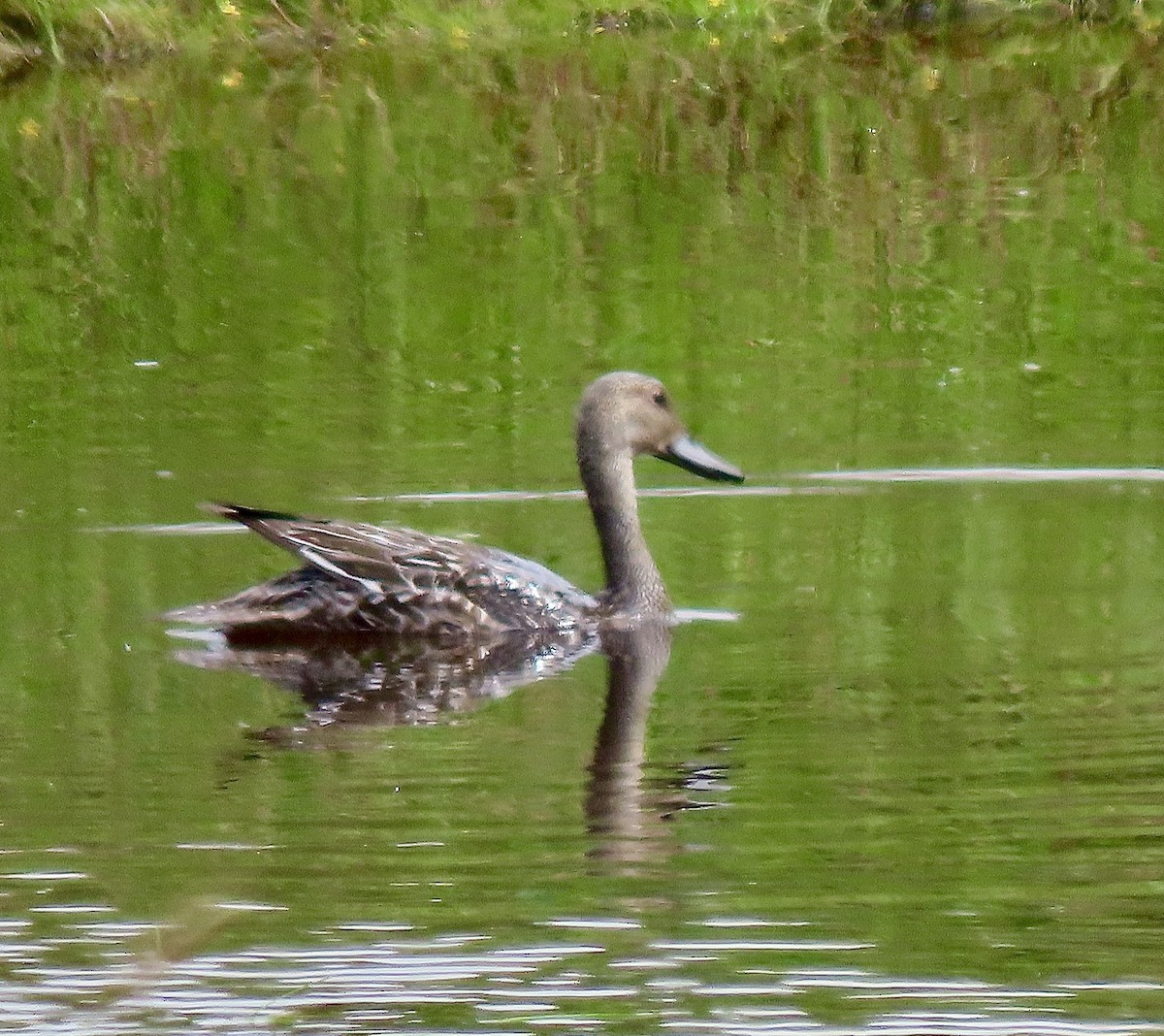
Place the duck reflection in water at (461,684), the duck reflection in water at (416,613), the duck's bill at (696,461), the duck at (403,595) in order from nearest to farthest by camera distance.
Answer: the duck reflection in water at (461,684) < the duck reflection in water at (416,613) < the duck at (403,595) < the duck's bill at (696,461)

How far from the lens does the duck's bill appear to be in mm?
8781

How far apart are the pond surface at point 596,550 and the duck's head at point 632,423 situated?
0.32 metres

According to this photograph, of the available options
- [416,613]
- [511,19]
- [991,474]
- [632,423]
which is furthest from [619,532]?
[511,19]

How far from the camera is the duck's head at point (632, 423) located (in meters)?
8.65

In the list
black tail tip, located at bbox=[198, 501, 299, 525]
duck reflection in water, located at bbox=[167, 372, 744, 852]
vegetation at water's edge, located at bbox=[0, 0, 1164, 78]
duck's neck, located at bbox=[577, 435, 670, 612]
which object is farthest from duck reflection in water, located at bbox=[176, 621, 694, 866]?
vegetation at water's edge, located at bbox=[0, 0, 1164, 78]

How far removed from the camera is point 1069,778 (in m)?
5.74

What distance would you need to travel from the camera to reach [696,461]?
8812mm

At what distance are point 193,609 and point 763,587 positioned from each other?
1.66 m

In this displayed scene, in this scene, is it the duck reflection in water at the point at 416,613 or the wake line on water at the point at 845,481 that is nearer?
the duck reflection in water at the point at 416,613

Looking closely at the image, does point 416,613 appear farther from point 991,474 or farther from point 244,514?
point 991,474

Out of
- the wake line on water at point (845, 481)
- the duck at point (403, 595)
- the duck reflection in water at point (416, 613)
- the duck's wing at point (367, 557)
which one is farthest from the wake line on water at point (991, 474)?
the duck's wing at point (367, 557)

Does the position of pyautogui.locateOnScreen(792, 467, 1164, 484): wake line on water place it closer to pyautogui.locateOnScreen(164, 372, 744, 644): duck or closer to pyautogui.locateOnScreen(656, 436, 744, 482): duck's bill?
pyautogui.locateOnScreen(656, 436, 744, 482): duck's bill

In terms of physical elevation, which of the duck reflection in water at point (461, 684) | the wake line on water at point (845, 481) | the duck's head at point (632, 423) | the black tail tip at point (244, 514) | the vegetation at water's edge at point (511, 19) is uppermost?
the vegetation at water's edge at point (511, 19)

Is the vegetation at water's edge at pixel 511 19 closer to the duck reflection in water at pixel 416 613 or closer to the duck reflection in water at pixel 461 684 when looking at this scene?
the duck reflection in water at pixel 416 613
